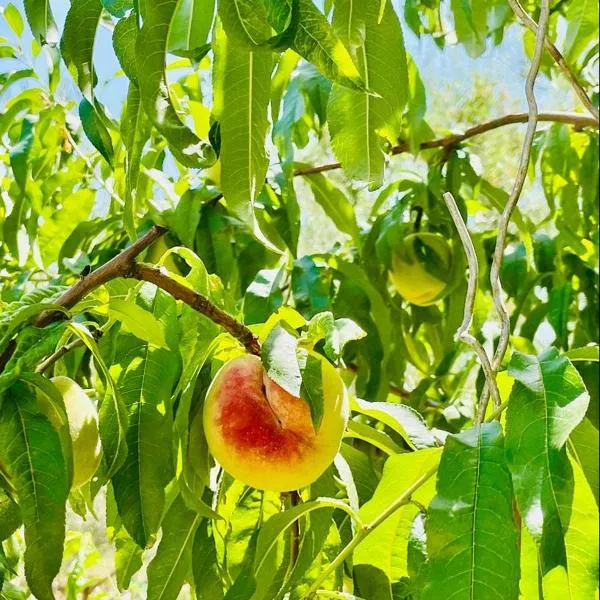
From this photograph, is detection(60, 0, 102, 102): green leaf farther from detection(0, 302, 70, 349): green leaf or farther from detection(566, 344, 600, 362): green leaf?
detection(566, 344, 600, 362): green leaf

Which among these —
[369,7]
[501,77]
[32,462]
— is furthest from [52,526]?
[501,77]

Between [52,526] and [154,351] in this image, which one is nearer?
[52,526]

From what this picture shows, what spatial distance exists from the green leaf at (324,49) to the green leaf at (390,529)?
16 centimetres

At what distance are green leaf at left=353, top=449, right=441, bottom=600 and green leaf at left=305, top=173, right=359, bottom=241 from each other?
1.71 feet

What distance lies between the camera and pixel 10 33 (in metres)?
1.05

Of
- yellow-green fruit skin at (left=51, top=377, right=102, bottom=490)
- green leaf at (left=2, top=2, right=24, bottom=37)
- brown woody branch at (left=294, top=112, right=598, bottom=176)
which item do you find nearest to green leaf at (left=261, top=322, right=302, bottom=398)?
yellow-green fruit skin at (left=51, top=377, right=102, bottom=490)

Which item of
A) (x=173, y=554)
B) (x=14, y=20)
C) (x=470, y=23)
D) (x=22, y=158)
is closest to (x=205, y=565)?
(x=173, y=554)

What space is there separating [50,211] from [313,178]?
30cm

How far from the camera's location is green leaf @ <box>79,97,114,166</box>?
15.8 inches

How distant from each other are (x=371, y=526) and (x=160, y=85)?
0.67 feet

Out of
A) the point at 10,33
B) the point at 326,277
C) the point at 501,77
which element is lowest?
the point at 326,277

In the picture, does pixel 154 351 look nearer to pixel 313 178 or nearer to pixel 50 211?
pixel 313 178

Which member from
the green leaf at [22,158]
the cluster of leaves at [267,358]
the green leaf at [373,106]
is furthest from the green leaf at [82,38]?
the green leaf at [22,158]

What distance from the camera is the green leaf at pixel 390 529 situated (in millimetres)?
403
